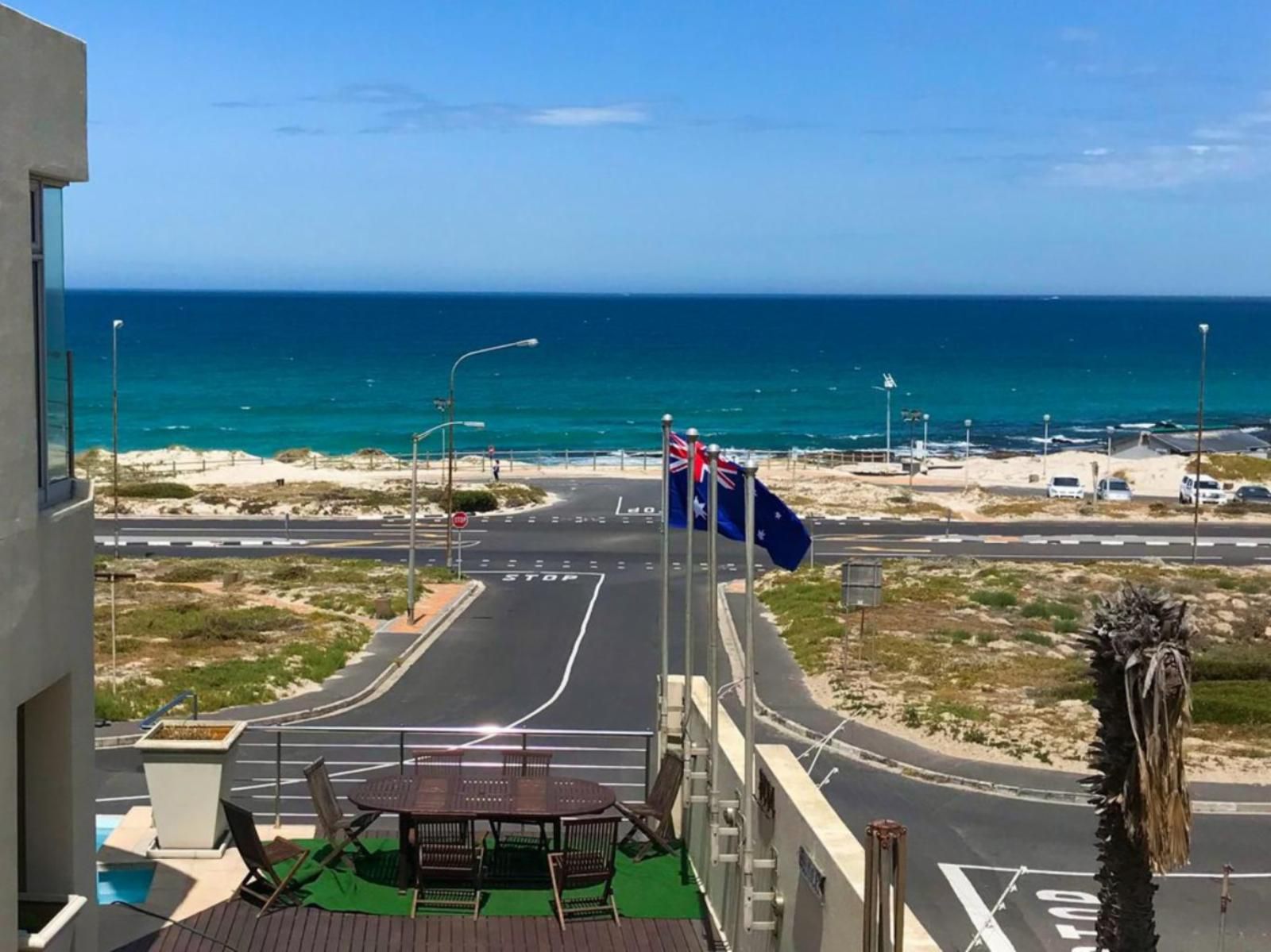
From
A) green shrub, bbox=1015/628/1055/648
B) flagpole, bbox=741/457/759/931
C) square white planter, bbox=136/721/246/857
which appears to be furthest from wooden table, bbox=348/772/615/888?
green shrub, bbox=1015/628/1055/648

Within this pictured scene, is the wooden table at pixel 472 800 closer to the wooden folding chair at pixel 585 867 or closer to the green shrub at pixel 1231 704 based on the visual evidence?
the wooden folding chair at pixel 585 867

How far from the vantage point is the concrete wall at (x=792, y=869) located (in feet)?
31.4

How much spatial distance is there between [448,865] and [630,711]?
1651cm

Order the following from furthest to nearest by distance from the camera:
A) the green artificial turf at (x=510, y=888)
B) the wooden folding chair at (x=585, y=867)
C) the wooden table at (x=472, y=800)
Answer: the wooden table at (x=472, y=800) → the green artificial turf at (x=510, y=888) → the wooden folding chair at (x=585, y=867)

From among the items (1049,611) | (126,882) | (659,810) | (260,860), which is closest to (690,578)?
(659,810)

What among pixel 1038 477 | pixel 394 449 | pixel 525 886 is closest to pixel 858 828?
pixel 525 886

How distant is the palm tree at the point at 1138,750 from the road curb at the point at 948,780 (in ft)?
23.4

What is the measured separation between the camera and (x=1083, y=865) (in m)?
20.7

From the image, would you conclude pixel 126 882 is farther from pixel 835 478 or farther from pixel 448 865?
pixel 835 478

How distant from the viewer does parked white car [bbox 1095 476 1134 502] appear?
75312mm

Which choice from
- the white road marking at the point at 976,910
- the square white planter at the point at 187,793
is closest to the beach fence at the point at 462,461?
the white road marking at the point at 976,910

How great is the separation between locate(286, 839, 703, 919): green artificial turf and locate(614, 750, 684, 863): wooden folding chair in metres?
0.19

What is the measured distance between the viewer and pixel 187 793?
1547 cm

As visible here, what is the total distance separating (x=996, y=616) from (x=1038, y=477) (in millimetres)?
49572
